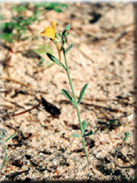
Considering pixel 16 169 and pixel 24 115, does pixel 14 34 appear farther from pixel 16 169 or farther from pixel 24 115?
pixel 16 169

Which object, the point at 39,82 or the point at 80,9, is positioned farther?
the point at 80,9

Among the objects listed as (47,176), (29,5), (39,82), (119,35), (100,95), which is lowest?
(47,176)

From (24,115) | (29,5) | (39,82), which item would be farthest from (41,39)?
(24,115)

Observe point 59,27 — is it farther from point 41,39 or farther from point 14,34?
point 14,34

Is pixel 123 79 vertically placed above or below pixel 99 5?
below

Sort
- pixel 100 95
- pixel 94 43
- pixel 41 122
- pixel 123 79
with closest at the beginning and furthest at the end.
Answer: pixel 41 122 < pixel 100 95 < pixel 123 79 < pixel 94 43

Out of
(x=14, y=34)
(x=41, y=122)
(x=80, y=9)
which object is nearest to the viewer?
(x=41, y=122)
